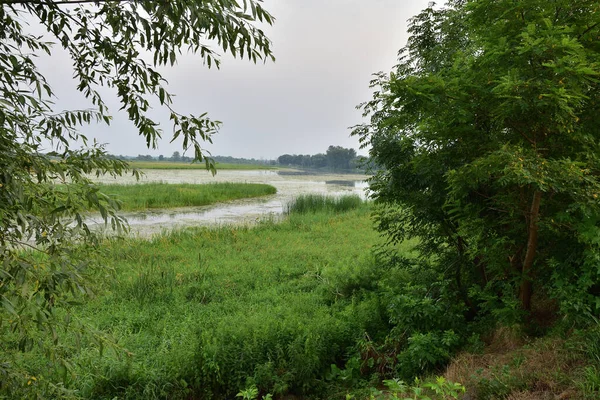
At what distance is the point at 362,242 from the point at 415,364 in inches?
262

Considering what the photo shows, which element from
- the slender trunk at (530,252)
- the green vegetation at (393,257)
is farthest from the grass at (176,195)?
the slender trunk at (530,252)

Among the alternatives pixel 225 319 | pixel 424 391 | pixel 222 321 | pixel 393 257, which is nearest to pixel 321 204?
pixel 393 257

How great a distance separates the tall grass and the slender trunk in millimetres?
13207

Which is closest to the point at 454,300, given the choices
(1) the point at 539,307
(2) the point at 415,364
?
(1) the point at 539,307

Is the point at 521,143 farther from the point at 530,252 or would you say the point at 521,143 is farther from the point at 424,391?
the point at 424,391

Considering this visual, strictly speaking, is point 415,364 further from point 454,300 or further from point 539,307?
point 539,307

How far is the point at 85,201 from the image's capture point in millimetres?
1708

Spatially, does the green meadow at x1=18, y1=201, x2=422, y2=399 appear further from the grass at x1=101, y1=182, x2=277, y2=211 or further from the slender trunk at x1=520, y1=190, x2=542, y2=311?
the grass at x1=101, y1=182, x2=277, y2=211

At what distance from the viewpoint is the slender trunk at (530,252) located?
2.97 meters

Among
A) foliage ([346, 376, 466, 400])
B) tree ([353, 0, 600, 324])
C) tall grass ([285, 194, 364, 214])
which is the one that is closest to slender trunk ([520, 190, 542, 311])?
tree ([353, 0, 600, 324])

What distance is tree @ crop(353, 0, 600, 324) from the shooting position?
2.50 meters

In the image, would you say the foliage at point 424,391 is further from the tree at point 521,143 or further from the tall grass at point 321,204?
the tall grass at point 321,204

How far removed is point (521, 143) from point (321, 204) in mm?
15286

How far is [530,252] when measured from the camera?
126 inches
